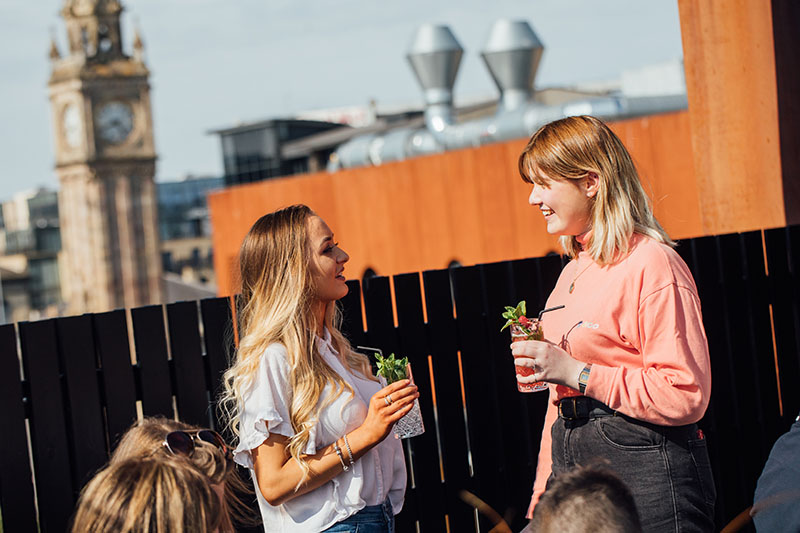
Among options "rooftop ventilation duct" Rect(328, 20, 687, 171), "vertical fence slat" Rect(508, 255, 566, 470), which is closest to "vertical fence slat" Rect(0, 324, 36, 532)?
"vertical fence slat" Rect(508, 255, 566, 470)

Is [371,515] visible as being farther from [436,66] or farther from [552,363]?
[436,66]

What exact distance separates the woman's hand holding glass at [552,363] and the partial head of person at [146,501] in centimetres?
92

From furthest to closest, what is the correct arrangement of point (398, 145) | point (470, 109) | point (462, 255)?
point (470, 109) → point (398, 145) → point (462, 255)

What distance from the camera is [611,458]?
261cm

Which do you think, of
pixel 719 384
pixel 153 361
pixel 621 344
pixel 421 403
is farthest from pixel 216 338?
pixel 719 384

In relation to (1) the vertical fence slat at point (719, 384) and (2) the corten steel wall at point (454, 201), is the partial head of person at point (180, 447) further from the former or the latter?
(2) the corten steel wall at point (454, 201)

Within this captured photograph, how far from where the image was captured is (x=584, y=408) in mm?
2654

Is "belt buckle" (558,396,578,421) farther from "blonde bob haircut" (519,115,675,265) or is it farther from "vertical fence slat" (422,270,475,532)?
"vertical fence slat" (422,270,475,532)

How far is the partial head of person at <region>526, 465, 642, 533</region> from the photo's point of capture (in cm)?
192

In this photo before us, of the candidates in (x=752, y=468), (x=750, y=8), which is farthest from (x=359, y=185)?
(x=752, y=468)

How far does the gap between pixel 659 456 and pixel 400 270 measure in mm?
13476

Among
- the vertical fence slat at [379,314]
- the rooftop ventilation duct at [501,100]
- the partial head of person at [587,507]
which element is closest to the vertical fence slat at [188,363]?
the vertical fence slat at [379,314]

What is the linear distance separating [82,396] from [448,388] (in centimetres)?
156

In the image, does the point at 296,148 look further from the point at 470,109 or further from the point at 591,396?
the point at 591,396
